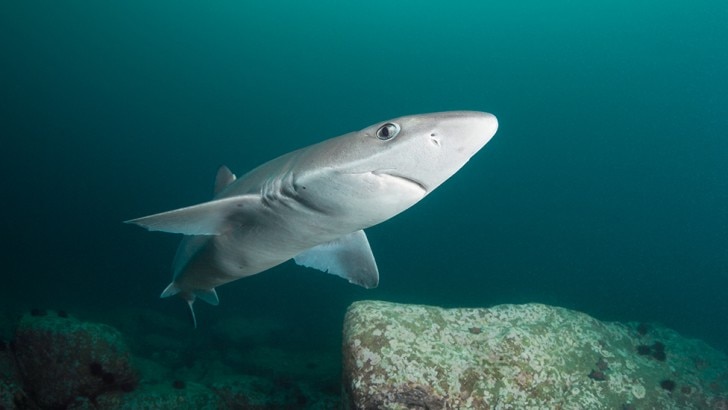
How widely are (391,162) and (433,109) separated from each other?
10336 centimetres

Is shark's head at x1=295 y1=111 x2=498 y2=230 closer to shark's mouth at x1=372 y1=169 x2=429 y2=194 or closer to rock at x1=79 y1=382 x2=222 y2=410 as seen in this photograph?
shark's mouth at x1=372 y1=169 x2=429 y2=194

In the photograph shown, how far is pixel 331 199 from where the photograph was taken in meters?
2.23

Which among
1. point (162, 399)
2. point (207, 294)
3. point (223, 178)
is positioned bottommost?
point (162, 399)

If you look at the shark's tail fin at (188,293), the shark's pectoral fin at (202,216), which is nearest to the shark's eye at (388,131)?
the shark's pectoral fin at (202,216)

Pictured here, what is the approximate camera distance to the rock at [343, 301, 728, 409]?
339 cm

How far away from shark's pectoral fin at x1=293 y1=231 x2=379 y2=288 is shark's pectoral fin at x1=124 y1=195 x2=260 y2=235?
0.98 m

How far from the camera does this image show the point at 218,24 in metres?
102

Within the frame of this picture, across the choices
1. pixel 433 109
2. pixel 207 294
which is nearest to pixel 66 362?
pixel 207 294

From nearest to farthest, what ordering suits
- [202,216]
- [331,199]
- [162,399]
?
[331,199], [202,216], [162,399]

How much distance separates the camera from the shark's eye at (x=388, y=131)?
1813 mm

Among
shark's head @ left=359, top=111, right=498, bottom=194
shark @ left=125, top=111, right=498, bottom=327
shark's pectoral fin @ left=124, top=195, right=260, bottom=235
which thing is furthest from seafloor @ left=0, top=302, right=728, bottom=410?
shark's head @ left=359, top=111, right=498, bottom=194

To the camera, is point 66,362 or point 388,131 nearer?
point 388,131

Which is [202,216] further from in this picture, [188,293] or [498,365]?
[498,365]

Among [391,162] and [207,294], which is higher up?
[391,162]
